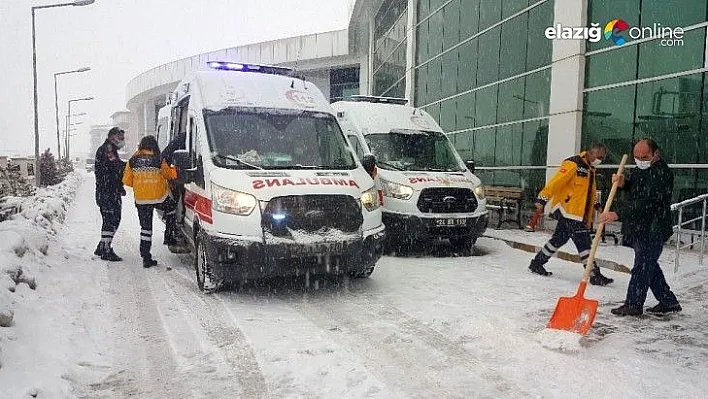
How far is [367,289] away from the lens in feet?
21.6

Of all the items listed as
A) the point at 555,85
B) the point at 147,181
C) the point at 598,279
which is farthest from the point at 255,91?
the point at 555,85

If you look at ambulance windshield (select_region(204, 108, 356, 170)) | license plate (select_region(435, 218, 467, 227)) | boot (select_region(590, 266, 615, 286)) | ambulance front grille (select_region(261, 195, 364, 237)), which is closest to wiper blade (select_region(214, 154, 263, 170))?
ambulance windshield (select_region(204, 108, 356, 170))

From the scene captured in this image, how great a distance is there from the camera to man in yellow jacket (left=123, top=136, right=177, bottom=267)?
7.70 m

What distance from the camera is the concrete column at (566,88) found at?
11.7 metres

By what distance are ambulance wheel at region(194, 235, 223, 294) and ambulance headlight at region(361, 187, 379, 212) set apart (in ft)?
5.99

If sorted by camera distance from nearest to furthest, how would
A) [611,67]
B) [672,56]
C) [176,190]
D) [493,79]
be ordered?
[176,190] < [672,56] < [611,67] < [493,79]

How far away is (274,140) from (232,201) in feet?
3.98

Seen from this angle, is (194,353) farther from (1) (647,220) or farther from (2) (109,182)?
(2) (109,182)

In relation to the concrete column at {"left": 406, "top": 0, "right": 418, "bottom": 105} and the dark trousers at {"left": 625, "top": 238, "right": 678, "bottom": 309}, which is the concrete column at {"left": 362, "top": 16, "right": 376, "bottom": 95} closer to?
the concrete column at {"left": 406, "top": 0, "right": 418, "bottom": 105}

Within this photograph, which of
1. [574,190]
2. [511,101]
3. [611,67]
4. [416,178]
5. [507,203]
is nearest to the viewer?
[574,190]

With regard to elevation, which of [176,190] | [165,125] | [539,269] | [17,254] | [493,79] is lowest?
[539,269]

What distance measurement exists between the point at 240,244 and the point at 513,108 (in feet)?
35.2

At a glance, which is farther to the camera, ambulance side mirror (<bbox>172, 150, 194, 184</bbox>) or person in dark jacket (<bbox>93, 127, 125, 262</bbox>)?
person in dark jacket (<bbox>93, 127, 125, 262</bbox>)

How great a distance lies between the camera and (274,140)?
6684mm
